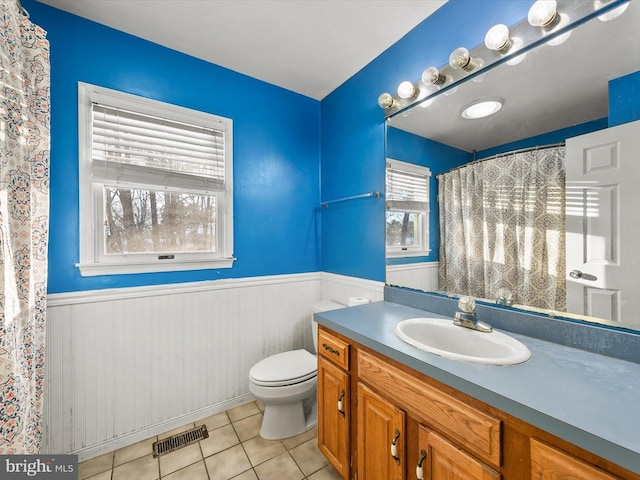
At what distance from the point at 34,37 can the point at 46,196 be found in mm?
723

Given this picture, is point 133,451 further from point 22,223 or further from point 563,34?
point 563,34

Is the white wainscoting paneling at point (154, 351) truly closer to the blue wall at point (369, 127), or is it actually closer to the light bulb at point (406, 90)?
the blue wall at point (369, 127)

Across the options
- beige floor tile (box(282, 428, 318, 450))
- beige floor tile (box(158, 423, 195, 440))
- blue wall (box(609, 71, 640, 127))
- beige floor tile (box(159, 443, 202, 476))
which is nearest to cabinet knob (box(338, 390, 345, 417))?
beige floor tile (box(282, 428, 318, 450))

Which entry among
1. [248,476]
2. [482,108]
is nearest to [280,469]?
[248,476]

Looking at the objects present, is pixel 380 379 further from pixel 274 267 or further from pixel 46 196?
pixel 46 196

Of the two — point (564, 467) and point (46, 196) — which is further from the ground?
point (46, 196)

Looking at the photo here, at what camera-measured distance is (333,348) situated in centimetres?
138

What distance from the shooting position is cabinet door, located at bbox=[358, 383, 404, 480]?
40.2 inches

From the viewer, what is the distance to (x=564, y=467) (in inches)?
24.6

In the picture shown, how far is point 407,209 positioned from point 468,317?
733 mm

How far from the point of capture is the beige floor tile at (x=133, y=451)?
1568 mm

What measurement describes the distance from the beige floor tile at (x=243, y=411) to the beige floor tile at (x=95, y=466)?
0.68m

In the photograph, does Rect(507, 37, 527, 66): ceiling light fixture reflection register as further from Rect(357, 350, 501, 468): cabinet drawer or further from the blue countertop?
Rect(357, 350, 501, 468): cabinet drawer

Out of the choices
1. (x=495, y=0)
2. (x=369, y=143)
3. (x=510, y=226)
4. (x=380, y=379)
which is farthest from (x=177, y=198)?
(x=495, y=0)
